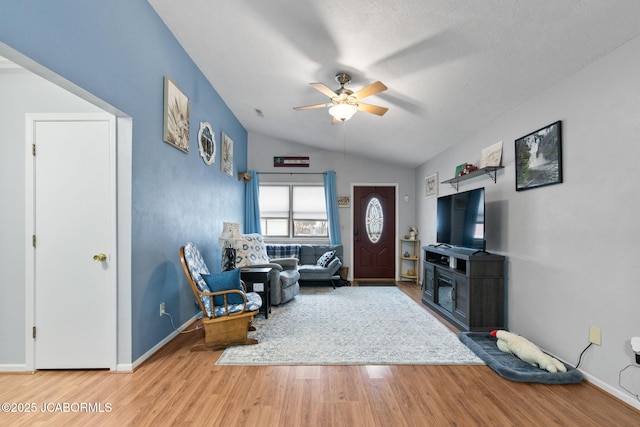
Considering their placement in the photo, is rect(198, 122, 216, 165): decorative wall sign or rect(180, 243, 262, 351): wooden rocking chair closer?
rect(180, 243, 262, 351): wooden rocking chair

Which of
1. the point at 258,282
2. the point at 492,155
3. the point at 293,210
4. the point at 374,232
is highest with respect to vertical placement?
the point at 492,155

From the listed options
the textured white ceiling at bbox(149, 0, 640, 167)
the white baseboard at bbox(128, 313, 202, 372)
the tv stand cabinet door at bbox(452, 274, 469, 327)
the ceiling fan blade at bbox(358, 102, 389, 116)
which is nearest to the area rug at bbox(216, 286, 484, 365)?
the tv stand cabinet door at bbox(452, 274, 469, 327)

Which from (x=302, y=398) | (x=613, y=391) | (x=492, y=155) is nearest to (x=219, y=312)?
(x=302, y=398)

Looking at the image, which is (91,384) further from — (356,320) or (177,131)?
(356,320)

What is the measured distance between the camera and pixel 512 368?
90.8 inches

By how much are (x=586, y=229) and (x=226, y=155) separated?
15.1 feet

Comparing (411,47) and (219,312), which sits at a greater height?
(411,47)

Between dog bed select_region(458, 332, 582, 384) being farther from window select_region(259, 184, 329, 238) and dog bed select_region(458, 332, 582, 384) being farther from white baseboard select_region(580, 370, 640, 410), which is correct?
window select_region(259, 184, 329, 238)

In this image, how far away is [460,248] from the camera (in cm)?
371

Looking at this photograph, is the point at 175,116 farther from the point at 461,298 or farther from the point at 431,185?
the point at 431,185

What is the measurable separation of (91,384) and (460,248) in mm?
3969

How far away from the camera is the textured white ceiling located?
6.34 ft

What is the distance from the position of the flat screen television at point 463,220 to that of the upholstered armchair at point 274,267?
2.35 metres

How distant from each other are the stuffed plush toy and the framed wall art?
1431mm
